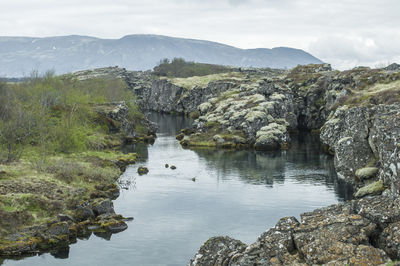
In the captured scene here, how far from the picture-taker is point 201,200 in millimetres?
60656

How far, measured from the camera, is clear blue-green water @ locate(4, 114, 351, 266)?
42.2 metres

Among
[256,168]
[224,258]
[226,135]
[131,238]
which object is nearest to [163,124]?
[226,135]

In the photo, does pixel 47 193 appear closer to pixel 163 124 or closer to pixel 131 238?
pixel 131 238

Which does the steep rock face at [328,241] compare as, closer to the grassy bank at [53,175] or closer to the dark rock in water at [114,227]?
the dark rock in water at [114,227]

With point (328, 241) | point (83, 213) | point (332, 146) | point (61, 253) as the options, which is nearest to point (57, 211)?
point (83, 213)

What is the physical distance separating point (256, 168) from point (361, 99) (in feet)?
125

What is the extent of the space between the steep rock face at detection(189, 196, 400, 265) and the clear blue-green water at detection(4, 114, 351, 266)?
14.9 metres

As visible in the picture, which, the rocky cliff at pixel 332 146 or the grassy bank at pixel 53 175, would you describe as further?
the grassy bank at pixel 53 175

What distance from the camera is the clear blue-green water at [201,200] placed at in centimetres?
4216

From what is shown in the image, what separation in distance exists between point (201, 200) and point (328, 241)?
3719 cm

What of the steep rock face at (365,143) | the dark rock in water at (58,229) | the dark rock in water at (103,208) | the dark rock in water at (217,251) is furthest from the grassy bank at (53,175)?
the steep rock face at (365,143)

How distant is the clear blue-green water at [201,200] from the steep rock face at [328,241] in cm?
1488

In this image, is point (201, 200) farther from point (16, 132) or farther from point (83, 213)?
point (16, 132)

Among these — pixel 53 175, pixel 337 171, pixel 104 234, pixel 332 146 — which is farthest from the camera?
pixel 332 146
